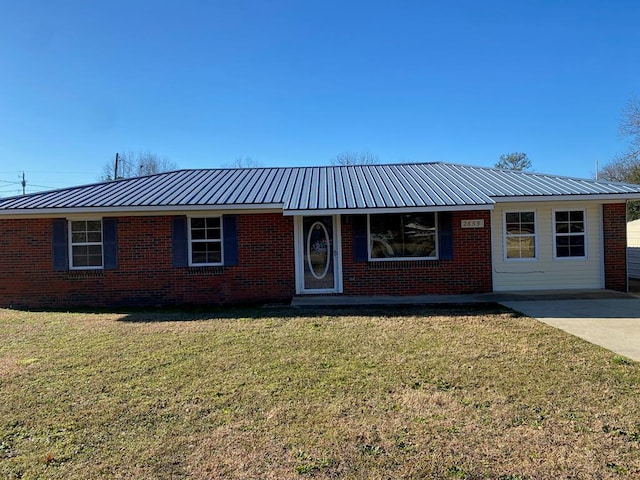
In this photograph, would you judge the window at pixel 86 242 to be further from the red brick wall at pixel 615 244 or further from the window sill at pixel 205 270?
the red brick wall at pixel 615 244

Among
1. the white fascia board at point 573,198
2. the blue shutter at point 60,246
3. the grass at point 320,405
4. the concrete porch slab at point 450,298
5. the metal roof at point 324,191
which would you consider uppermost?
the metal roof at point 324,191

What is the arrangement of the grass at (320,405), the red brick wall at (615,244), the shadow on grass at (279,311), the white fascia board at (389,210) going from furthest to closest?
the red brick wall at (615,244) < the white fascia board at (389,210) < the shadow on grass at (279,311) < the grass at (320,405)

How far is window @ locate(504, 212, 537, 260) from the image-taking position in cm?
1100

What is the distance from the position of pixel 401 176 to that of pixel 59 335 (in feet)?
32.0

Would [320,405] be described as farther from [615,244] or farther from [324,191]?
[615,244]

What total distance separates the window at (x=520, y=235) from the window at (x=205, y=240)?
7.36 meters

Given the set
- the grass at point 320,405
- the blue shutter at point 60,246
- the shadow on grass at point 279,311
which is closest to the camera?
the grass at point 320,405

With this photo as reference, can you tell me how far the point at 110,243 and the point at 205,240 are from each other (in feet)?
7.53

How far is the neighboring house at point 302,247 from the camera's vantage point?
10.5 m

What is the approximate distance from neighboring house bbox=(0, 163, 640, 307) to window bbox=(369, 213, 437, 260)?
0.03m

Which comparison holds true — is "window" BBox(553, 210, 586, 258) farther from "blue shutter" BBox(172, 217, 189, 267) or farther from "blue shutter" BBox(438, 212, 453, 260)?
"blue shutter" BBox(172, 217, 189, 267)

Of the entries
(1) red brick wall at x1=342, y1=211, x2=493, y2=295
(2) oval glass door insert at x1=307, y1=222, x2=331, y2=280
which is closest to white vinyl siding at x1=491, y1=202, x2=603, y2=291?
(1) red brick wall at x1=342, y1=211, x2=493, y2=295

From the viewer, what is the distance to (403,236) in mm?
10797

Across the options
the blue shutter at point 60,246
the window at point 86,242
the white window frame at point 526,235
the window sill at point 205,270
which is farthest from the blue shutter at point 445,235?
the blue shutter at point 60,246
